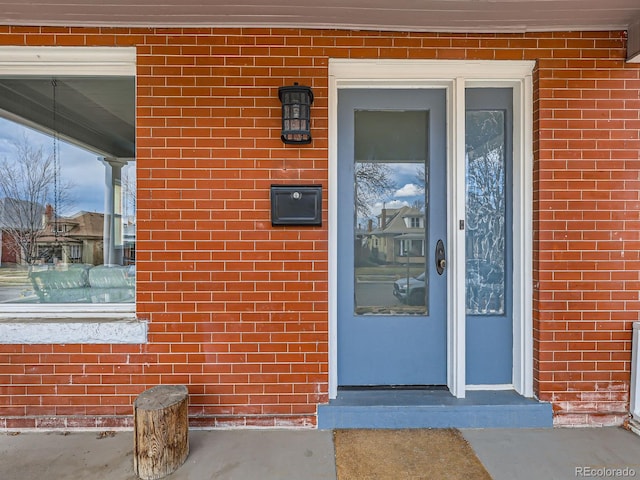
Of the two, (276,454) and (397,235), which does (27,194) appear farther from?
(397,235)

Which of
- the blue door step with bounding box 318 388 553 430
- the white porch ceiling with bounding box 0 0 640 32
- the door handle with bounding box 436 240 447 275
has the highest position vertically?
the white porch ceiling with bounding box 0 0 640 32

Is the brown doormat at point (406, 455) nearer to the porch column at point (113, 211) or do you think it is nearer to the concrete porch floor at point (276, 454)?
the concrete porch floor at point (276, 454)

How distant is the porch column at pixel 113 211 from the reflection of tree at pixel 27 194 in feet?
1.14

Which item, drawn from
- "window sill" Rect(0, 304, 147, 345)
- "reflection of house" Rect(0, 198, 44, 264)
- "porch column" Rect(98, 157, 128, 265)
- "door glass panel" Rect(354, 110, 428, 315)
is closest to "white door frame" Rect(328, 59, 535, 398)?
Result: "door glass panel" Rect(354, 110, 428, 315)

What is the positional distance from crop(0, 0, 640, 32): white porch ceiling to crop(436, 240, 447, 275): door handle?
147cm

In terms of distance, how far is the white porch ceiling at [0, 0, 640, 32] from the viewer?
220 centimetres

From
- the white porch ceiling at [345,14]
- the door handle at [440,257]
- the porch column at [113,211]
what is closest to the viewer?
the white porch ceiling at [345,14]

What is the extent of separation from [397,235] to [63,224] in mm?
2630

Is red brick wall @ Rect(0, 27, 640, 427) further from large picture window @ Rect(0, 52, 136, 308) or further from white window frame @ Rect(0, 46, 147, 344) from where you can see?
large picture window @ Rect(0, 52, 136, 308)

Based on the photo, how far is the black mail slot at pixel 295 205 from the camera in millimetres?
2408

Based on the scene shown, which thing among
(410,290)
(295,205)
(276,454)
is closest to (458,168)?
(410,290)

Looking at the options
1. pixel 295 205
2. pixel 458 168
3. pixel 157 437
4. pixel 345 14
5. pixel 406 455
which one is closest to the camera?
pixel 157 437

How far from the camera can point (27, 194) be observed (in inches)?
112

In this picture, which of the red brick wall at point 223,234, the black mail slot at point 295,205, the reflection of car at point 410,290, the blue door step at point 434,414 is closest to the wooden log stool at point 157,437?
the red brick wall at point 223,234
